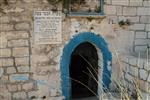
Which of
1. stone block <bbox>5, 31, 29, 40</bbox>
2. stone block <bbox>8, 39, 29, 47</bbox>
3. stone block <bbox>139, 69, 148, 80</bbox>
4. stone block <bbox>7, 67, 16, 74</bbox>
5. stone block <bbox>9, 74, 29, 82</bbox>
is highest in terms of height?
stone block <bbox>5, 31, 29, 40</bbox>

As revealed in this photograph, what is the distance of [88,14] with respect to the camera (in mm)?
6527

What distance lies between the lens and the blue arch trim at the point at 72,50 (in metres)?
6.46

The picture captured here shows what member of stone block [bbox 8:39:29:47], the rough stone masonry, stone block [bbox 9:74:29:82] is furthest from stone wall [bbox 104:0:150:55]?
stone block [bbox 9:74:29:82]

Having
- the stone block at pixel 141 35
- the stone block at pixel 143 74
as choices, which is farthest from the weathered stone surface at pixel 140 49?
the stone block at pixel 143 74

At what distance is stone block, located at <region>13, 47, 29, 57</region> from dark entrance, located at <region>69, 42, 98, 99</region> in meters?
1.74

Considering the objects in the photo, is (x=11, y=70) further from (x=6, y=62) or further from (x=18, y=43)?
(x=18, y=43)

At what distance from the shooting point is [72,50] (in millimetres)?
6523

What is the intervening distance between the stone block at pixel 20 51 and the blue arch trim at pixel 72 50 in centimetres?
78

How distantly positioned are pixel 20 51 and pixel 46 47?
1.80ft

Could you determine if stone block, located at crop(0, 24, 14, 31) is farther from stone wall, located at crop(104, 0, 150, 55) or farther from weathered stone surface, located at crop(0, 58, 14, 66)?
stone wall, located at crop(104, 0, 150, 55)

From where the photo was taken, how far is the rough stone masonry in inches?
235

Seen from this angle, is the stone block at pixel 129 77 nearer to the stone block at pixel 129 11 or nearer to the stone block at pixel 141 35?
the stone block at pixel 141 35

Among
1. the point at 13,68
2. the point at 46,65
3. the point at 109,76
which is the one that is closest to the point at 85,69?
the point at 109,76

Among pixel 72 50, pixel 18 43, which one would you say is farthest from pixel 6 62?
pixel 72 50
